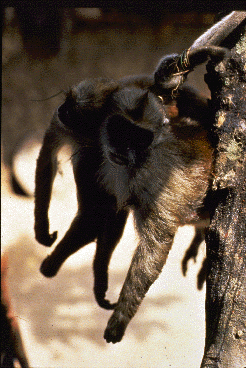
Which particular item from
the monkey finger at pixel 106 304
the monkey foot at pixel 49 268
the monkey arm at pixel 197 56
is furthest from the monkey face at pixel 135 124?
the monkey finger at pixel 106 304

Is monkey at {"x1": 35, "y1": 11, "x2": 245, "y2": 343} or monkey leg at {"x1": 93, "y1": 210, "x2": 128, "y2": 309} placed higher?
monkey at {"x1": 35, "y1": 11, "x2": 245, "y2": 343}

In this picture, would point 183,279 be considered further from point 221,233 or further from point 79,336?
point 221,233

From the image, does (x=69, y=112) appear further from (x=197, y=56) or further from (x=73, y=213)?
(x=73, y=213)

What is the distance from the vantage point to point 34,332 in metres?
2.85

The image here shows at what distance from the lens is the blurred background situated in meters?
2.31

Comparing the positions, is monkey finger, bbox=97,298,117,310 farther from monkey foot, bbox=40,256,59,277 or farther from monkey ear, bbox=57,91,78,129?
monkey ear, bbox=57,91,78,129

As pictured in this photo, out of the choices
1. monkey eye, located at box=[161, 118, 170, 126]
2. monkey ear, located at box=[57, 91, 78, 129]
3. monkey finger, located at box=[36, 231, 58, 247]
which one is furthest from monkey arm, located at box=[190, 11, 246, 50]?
monkey finger, located at box=[36, 231, 58, 247]

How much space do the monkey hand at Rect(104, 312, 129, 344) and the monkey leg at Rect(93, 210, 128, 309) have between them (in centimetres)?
55

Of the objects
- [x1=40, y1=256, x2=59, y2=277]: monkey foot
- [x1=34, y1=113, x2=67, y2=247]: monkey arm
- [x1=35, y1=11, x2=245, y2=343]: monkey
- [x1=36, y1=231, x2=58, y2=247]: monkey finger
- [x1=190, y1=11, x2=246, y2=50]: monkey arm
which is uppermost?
[x1=190, y1=11, x2=246, y2=50]: monkey arm

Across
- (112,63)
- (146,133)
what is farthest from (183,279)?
(112,63)

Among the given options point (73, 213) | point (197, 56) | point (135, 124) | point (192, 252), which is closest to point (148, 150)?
point (135, 124)

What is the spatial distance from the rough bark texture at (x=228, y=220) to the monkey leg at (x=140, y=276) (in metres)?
0.40

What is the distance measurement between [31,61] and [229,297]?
188 inches

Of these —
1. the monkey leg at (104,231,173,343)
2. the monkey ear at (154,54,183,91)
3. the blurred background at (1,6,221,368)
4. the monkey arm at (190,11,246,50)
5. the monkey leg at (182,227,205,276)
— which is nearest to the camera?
the monkey arm at (190,11,246,50)
